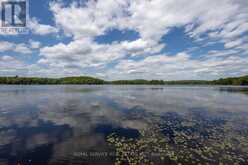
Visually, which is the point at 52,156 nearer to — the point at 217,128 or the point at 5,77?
the point at 217,128

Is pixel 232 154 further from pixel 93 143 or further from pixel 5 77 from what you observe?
pixel 5 77

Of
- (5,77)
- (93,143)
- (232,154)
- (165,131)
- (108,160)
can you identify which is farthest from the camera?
(5,77)

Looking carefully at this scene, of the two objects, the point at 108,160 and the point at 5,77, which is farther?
the point at 5,77

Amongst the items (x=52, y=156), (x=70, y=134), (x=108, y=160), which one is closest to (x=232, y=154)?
(x=108, y=160)

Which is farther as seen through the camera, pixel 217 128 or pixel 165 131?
pixel 217 128

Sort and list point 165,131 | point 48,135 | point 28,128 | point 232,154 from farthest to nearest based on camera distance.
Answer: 1. point 28,128
2. point 165,131
3. point 48,135
4. point 232,154

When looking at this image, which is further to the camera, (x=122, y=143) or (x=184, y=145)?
(x=122, y=143)

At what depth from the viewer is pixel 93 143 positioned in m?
9.03

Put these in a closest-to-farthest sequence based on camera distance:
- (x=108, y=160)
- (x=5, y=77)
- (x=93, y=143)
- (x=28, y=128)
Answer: (x=108, y=160) → (x=93, y=143) → (x=28, y=128) → (x=5, y=77)

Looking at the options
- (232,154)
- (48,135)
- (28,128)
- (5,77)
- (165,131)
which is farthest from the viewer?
(5,77)

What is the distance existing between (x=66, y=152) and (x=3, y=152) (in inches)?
135

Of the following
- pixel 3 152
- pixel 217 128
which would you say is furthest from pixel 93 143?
pixel 217 128

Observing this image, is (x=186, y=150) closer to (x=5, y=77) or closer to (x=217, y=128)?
(x=217, y=128)

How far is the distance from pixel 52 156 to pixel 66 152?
73 centimetres
